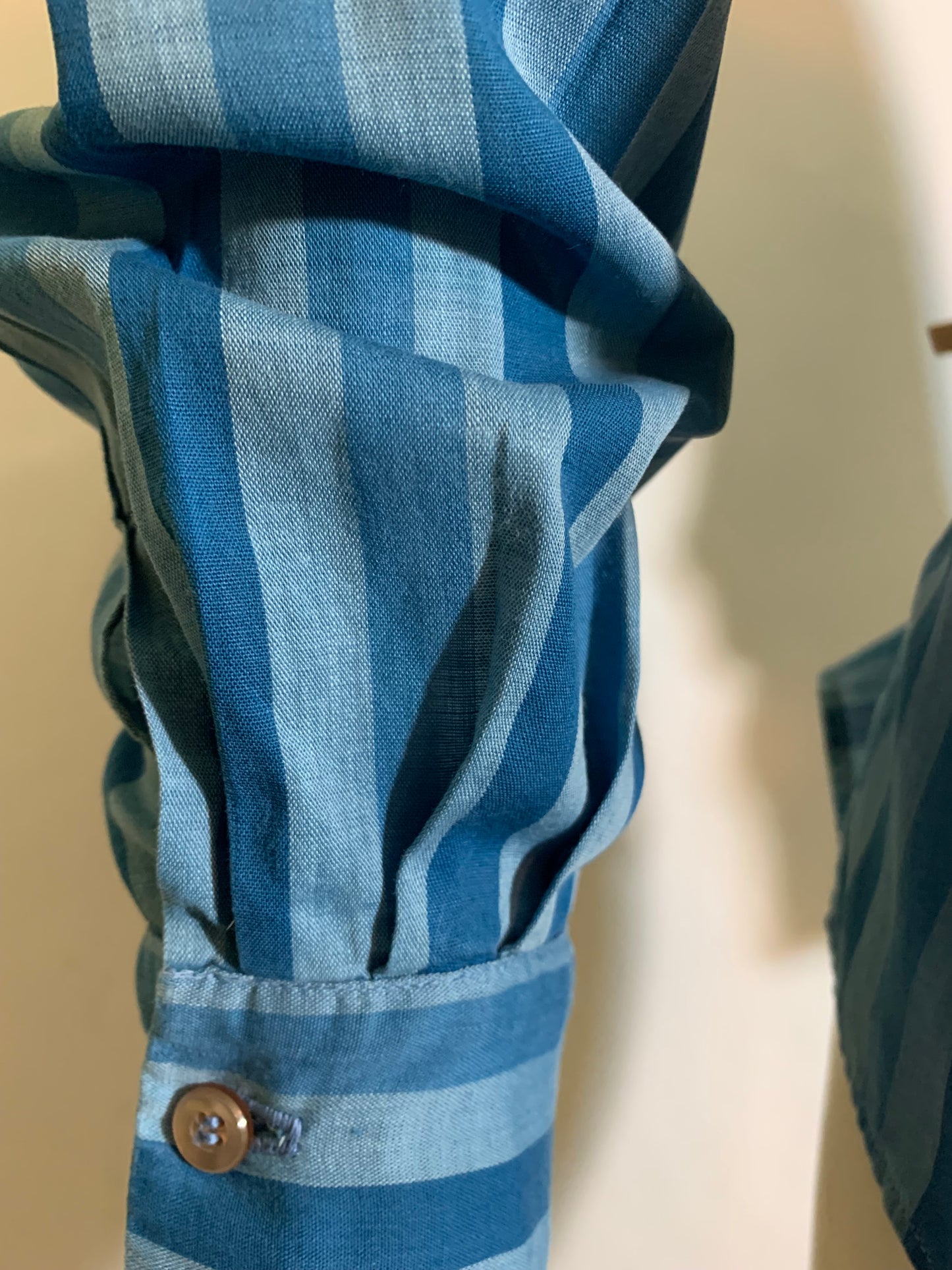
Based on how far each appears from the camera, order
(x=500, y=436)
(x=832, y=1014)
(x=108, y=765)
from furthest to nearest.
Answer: (x=832, y=1014), (x=108, y=765), (x=500, y=436)

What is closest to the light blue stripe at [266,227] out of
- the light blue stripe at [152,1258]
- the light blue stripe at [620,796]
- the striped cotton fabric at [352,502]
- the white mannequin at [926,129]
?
the striped cotton fabric at [352,502]

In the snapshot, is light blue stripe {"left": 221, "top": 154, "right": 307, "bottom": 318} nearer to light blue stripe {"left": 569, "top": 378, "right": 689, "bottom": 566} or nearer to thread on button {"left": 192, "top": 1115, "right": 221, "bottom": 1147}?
light blue stripe {"left": 569, "top": 378, "right": 689, "bottom": 566}

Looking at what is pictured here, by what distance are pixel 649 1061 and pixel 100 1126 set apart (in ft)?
0.94

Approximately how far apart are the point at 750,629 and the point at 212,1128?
0.31 m

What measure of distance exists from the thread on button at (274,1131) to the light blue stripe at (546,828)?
7 cm

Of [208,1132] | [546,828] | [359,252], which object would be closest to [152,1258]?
[208,1132]

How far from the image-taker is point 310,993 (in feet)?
0.64

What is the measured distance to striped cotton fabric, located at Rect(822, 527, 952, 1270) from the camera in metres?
0.21

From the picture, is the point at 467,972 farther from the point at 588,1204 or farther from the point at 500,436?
the point at 588,1204

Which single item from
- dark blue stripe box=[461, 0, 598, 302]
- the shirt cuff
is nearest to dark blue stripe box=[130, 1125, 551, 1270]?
the shirt cuff

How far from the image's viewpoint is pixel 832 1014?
0.40m

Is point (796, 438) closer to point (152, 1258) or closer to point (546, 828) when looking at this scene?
point (546, 828)

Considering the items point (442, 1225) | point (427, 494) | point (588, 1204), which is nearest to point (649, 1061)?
point (588, 1204)

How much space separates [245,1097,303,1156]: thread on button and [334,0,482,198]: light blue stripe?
0.70ft
